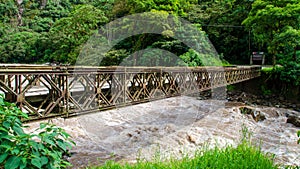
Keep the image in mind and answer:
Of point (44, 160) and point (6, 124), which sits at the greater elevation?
point (6, 124)

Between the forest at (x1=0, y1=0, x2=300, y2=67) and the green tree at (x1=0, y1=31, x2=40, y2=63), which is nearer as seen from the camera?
the forest at (x1=0, y1=0, x2=300, y2=67)

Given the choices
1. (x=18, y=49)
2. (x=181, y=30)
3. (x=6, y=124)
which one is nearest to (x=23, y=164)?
(x=6, y=124)

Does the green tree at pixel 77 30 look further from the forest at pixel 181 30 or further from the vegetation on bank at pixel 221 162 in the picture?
the vegetation on bank at pixel 221 162

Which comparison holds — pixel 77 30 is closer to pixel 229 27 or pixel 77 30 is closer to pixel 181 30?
pixel 181 30

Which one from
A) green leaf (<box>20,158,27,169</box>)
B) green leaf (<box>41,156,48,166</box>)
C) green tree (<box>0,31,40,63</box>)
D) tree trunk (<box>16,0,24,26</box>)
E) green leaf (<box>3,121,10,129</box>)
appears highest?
tree trunk (<box>16,0,24,26</box>)

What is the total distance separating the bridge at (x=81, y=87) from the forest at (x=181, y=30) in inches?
347

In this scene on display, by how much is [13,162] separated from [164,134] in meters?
6.07

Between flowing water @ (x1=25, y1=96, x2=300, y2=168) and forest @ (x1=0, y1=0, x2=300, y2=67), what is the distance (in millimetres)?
6694

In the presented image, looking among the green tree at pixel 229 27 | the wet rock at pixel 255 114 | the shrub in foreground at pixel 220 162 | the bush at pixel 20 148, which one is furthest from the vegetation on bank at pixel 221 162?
the green tree at pixel 229 27

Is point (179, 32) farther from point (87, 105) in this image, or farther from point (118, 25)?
point (87, 105)

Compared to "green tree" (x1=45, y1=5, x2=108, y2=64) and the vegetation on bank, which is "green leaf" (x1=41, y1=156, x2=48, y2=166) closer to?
the vegetation on bank

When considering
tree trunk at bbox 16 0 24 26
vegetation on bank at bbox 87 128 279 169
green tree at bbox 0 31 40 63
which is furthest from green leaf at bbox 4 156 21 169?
tree trunk at bbox 16 0 24 26

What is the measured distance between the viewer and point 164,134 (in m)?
7.62

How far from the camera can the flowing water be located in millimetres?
5891
